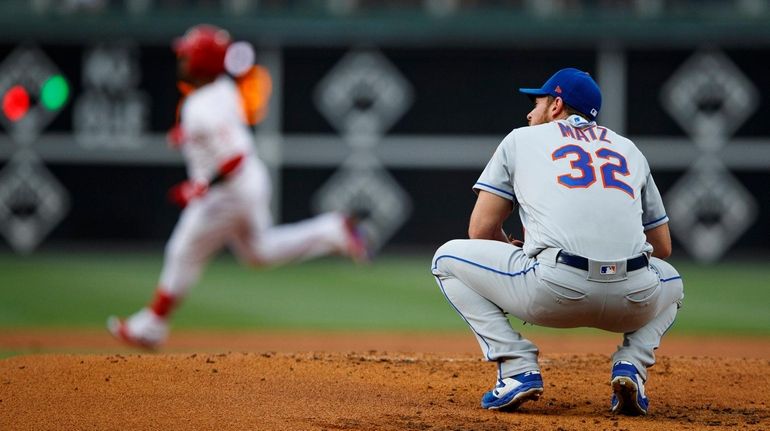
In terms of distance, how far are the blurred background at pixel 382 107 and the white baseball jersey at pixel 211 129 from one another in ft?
21.2

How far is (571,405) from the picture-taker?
16.1ft

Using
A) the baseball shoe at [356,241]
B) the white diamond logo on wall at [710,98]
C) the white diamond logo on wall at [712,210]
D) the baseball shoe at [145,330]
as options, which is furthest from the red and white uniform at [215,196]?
the white diamond logo on wall at [710,98]

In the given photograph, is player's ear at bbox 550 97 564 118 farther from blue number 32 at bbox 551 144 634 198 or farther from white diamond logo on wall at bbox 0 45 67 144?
white diamond logo on wall at bbox 0 45 67 144

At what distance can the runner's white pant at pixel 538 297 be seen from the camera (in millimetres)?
4438

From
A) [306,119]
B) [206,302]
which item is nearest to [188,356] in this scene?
[206,302]

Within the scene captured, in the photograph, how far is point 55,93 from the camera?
15.5 m

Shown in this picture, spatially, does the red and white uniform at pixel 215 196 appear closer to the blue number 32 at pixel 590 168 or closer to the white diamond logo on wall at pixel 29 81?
the blue number 32 at pixel 590 168

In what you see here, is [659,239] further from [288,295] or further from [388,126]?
[388,126]

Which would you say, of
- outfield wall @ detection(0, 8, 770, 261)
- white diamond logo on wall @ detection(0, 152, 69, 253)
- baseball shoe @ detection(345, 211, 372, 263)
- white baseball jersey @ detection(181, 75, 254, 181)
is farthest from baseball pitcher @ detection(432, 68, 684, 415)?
white diamond logo on wall @ detection(0, 152, 69, 253)

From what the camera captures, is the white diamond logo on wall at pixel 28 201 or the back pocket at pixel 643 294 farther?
the white diamond logo on wall at pixel 28 201

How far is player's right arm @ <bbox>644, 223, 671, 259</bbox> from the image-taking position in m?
4.77

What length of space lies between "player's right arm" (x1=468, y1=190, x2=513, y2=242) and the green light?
38.7 ft

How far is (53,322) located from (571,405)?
647cm

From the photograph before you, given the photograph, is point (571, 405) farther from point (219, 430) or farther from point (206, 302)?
point (206, 302)
